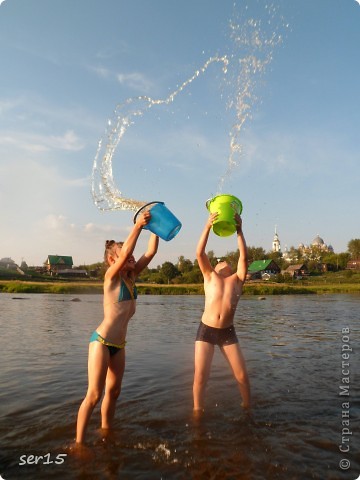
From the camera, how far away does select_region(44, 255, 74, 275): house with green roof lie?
124125mm

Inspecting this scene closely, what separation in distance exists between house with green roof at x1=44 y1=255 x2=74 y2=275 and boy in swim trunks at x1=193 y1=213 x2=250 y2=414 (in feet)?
398

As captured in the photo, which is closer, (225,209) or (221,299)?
(225,209)

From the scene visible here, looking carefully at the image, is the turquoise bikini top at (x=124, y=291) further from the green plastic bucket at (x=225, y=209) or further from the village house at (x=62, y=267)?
the village house at (x=62, y=267)

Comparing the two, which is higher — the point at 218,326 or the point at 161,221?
the point at 161,221

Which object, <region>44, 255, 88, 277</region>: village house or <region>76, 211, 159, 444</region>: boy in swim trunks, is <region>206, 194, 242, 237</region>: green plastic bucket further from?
<region>44, 255, 88, 277</region>: village house

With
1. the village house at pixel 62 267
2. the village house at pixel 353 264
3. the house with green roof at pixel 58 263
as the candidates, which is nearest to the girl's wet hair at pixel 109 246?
the village house at pixel 62 267

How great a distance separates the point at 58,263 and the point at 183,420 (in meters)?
125

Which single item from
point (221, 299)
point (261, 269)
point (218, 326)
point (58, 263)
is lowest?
point (218, 326)

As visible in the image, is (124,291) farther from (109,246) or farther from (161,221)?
(161,221)

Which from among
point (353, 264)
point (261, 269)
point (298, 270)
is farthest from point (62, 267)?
point (353, 264)

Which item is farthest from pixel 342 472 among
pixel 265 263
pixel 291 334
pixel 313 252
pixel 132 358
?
pixel 313 252

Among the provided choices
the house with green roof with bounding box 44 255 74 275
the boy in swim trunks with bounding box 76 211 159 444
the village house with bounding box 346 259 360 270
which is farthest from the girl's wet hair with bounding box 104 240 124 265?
the village house with bounding box 346 259 360 270

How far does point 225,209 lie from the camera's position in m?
6.79

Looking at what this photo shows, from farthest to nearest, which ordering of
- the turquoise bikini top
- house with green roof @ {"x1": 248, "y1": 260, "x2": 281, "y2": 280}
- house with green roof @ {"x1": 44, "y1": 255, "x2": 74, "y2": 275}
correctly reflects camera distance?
house with green roof @ {"x1": 44, "y1": 255, "x2": 74, "y2": 275} → house with green roof @ {"x1": 248, "y1": 260, "x2": 281, "y2": 280} → the turquoise bikini top
